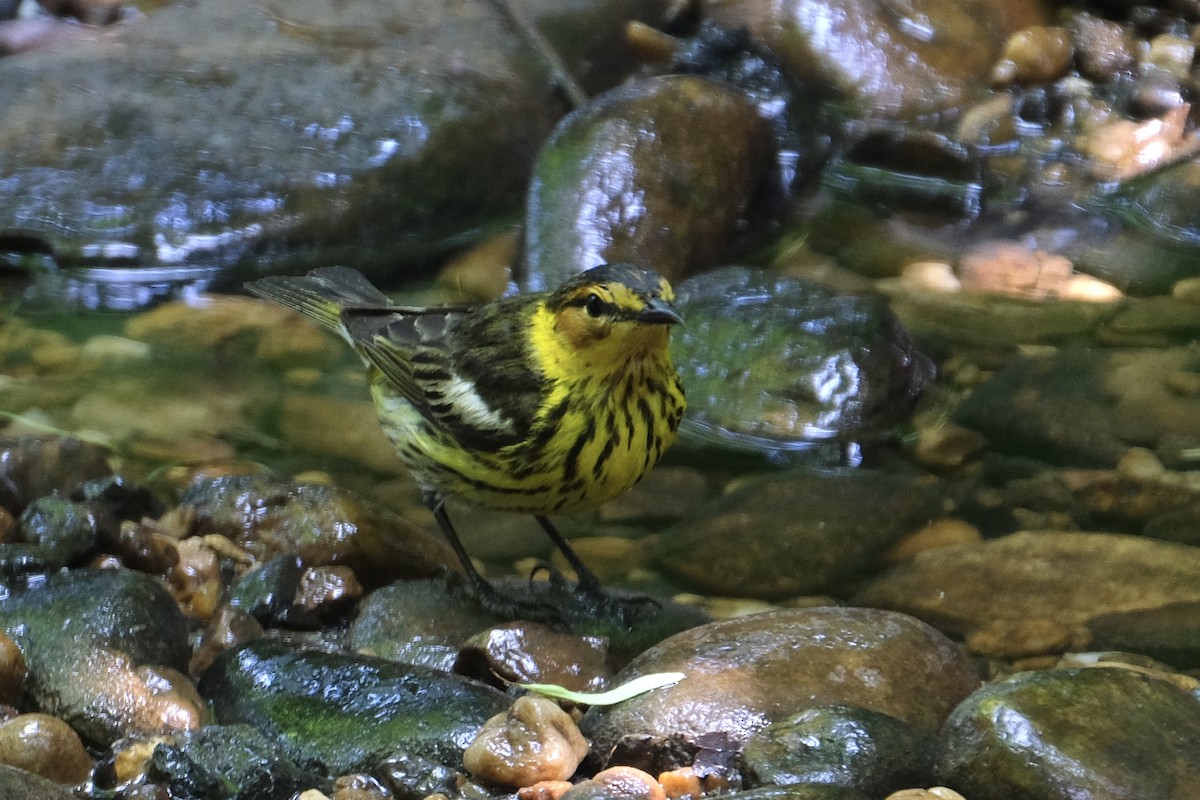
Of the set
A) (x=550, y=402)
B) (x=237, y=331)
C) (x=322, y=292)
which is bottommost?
(x=237, y=331)

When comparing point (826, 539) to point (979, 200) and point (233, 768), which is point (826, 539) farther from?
point (979, 200)

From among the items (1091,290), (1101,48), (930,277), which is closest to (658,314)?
(930,277)

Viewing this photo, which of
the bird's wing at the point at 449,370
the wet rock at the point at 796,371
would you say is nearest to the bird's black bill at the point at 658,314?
the bird's wing at the point at 449,370

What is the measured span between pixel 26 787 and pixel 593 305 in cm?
190

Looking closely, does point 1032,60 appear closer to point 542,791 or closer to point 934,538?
point 934,538

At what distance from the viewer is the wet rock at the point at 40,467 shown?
4508 millimetres

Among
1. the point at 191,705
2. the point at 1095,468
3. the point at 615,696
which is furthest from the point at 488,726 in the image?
the point at 1095,468

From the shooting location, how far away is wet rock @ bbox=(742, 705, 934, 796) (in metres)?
2.86

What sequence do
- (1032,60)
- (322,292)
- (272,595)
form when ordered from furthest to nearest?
1. (1032,60)
2. (322,292)
3. (272,595)

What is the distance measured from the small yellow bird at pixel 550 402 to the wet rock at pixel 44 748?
1.40 m

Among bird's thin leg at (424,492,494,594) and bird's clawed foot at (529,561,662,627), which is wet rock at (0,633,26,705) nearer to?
bird's thin leg at (424,492,494,594)

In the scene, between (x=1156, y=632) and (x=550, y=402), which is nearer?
(x=550, y=402)

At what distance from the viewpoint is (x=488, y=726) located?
3105mm

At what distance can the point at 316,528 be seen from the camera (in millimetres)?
4387
